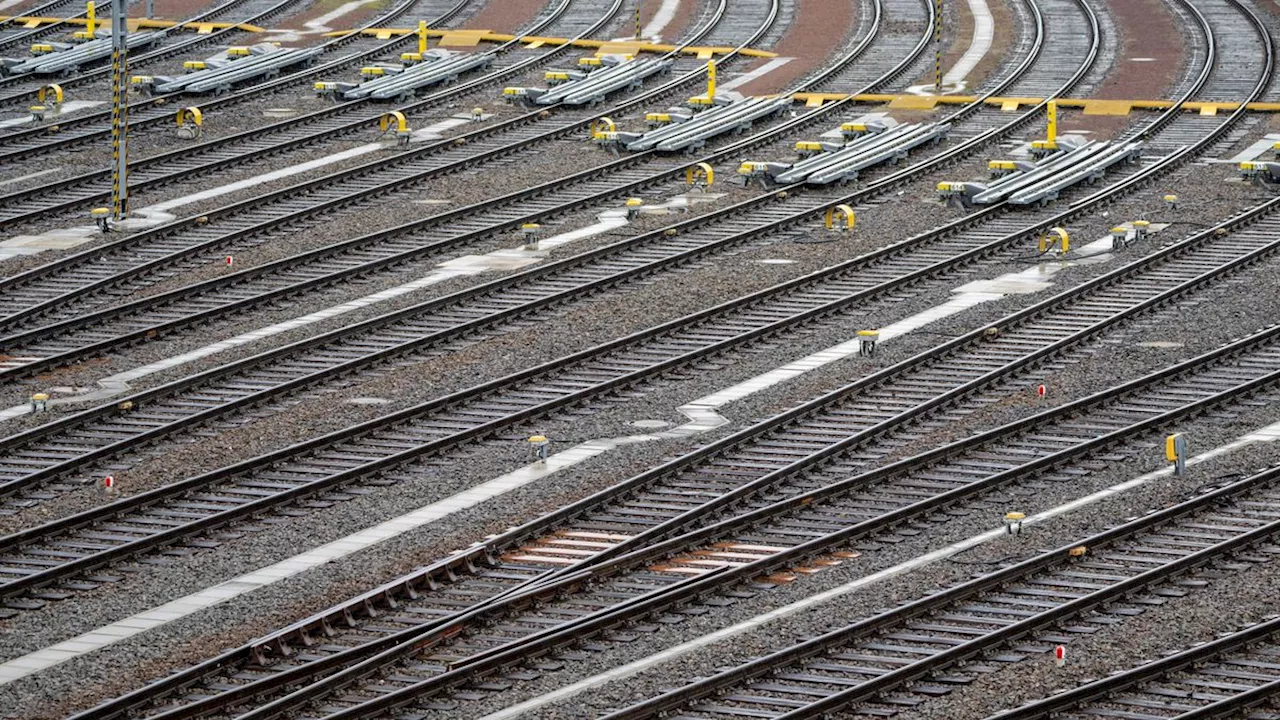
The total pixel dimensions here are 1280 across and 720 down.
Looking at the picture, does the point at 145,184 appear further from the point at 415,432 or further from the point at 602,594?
the point at 602,594

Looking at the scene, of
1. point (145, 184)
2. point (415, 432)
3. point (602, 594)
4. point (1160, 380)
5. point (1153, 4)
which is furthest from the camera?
point (1153, 4)

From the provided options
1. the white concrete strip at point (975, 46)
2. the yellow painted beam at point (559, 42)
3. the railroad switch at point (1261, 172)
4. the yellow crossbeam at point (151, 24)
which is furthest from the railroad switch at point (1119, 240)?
the yellow crossbeam at point (151, 24)

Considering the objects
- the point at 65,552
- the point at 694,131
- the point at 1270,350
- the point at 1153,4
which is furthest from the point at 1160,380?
the point at 1153,4

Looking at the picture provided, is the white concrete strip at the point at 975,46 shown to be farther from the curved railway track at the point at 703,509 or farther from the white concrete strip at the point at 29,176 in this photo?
the curved railway track at the point at 703,509

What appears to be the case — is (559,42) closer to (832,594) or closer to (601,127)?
(601,127)

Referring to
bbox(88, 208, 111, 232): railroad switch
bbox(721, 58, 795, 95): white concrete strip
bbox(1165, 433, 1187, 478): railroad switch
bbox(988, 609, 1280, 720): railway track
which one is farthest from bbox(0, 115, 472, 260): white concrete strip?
bbox(988, 609, 1280, 720): railway track

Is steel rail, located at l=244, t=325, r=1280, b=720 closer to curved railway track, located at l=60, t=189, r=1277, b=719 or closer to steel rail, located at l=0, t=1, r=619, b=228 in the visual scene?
A: curved railway track, located at l=60, t=189, r=1277, b=719
